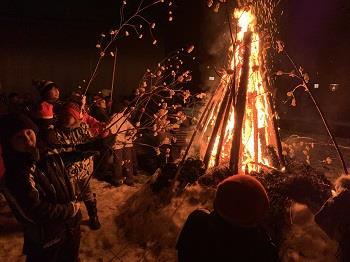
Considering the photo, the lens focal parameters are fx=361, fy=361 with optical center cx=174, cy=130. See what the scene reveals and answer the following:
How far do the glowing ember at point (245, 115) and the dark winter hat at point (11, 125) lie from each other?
3606mm

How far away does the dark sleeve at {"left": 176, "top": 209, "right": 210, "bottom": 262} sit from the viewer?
8.55ft

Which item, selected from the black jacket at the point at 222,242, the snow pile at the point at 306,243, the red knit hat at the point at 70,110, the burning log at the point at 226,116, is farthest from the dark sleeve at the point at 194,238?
the burning log at the point at 226,116

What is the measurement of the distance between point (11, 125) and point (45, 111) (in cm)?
287

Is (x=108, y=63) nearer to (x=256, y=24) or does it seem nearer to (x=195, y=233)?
(x=256, y=24)

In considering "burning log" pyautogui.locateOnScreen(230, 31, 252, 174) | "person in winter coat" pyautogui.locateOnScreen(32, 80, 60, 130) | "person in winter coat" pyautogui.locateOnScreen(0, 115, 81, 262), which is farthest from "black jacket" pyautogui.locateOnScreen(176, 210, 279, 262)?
"person in winter coat" pyautogui.locateOnScreen(32, 80, 60, 130)

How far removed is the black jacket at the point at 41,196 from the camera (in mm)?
3066

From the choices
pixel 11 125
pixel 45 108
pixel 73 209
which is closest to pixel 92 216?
pixel 45 108

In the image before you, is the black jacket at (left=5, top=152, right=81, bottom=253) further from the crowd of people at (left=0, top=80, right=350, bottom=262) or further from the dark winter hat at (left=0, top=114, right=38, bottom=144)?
the dark winter hat at (left=0, top=114, right=38, bottom=144)

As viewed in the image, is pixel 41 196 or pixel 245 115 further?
pixel 245 115

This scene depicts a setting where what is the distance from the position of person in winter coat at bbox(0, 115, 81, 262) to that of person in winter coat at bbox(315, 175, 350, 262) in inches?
95.6

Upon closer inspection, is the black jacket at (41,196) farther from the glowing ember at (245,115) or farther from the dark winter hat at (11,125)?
the glowing ember at (245,115)

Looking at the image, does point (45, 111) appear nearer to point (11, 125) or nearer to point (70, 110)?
point (70, 110)

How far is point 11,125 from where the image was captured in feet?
10.4

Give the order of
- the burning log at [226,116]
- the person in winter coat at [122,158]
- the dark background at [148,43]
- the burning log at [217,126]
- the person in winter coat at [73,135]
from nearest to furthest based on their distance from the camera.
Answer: the person in winter coat at [73,135]
the burning log at [226,116]
the burning log at [217,126]
the person in winter coat at [122,158]
the dark background at [148,43]
